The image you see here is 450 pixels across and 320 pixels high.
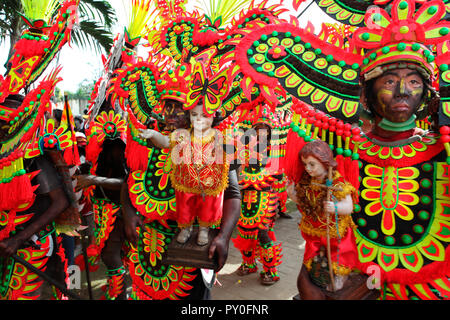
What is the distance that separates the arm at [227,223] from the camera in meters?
1.71

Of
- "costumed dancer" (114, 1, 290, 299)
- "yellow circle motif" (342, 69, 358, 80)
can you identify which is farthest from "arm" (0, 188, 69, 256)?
"yellow circle motif" (342, 69, 358, 80)

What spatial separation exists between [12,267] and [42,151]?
88 centimetres

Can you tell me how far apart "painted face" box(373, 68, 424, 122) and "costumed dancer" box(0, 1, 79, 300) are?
213cm

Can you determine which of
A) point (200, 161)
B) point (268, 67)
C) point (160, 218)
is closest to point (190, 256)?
point (160, 218)

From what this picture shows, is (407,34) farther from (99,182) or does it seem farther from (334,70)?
(99,182)

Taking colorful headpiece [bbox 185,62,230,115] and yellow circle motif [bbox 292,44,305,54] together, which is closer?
yellow circle motif [bbox 292,44,305,54]

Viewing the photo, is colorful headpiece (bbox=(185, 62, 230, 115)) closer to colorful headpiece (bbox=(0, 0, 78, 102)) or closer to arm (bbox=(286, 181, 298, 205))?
arm (bbox=(286, 181, 298, 205))

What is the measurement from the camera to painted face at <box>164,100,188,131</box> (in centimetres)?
182

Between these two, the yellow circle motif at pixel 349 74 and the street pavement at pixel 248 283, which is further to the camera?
the street pavement at pixel 248 283

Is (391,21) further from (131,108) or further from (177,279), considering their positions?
(177,279)

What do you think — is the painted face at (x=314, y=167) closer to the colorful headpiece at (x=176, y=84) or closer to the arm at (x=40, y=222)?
the colorful headpiece at (x=176, y=84)

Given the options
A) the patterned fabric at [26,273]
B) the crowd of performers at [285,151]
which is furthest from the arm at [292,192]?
the patterned fabric at [26,273]

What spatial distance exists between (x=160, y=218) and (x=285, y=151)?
3.29ft

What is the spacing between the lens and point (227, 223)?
1833mm
